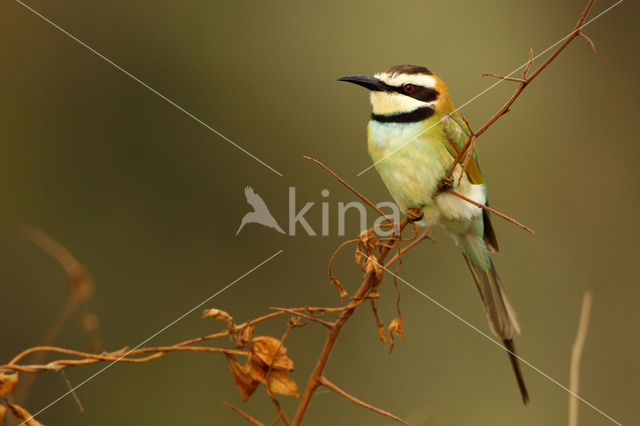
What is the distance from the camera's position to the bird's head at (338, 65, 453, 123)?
241cm

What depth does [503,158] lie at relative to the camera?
13.5 ft

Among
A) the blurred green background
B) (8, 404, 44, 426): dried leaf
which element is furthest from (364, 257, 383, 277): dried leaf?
the blurred green background

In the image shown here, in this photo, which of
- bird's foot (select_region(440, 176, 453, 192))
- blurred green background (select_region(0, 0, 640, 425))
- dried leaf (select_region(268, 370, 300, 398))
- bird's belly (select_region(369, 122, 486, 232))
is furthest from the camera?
blurred green background (select_region(0, 0, 640, 425))

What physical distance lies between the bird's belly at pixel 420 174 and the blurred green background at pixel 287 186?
54.3 inches

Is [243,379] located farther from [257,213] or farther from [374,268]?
[257,213]

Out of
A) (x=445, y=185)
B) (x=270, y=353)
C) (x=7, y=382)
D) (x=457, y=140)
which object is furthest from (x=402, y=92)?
(x=7, y=382)

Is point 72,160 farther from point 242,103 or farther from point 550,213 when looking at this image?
point 550,213

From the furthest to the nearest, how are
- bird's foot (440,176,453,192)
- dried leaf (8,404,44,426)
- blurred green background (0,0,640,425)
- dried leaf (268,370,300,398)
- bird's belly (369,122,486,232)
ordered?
blurred green background (0,0,640,425) → bird's belly (369,122,486,232) → bird's foot (440,176,453,192) → dried leaf (268,370,300,398) → dried leaf (8,404,44,426)

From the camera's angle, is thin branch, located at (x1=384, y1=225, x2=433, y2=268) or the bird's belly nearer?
thin branch, located at (x1=384, y1=225, x2=433, y2=268)

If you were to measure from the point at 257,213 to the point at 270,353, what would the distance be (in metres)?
2.55

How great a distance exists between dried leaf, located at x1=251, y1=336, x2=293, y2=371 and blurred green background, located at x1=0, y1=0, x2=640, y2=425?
7.68 feet

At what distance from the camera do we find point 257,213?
3895mm

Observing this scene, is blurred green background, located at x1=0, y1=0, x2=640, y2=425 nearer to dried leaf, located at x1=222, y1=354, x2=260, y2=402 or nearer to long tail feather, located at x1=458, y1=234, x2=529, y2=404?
long tail feather, located at x1=458, y1=234, x2=529, y2=404

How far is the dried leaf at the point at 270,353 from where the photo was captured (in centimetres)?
136
